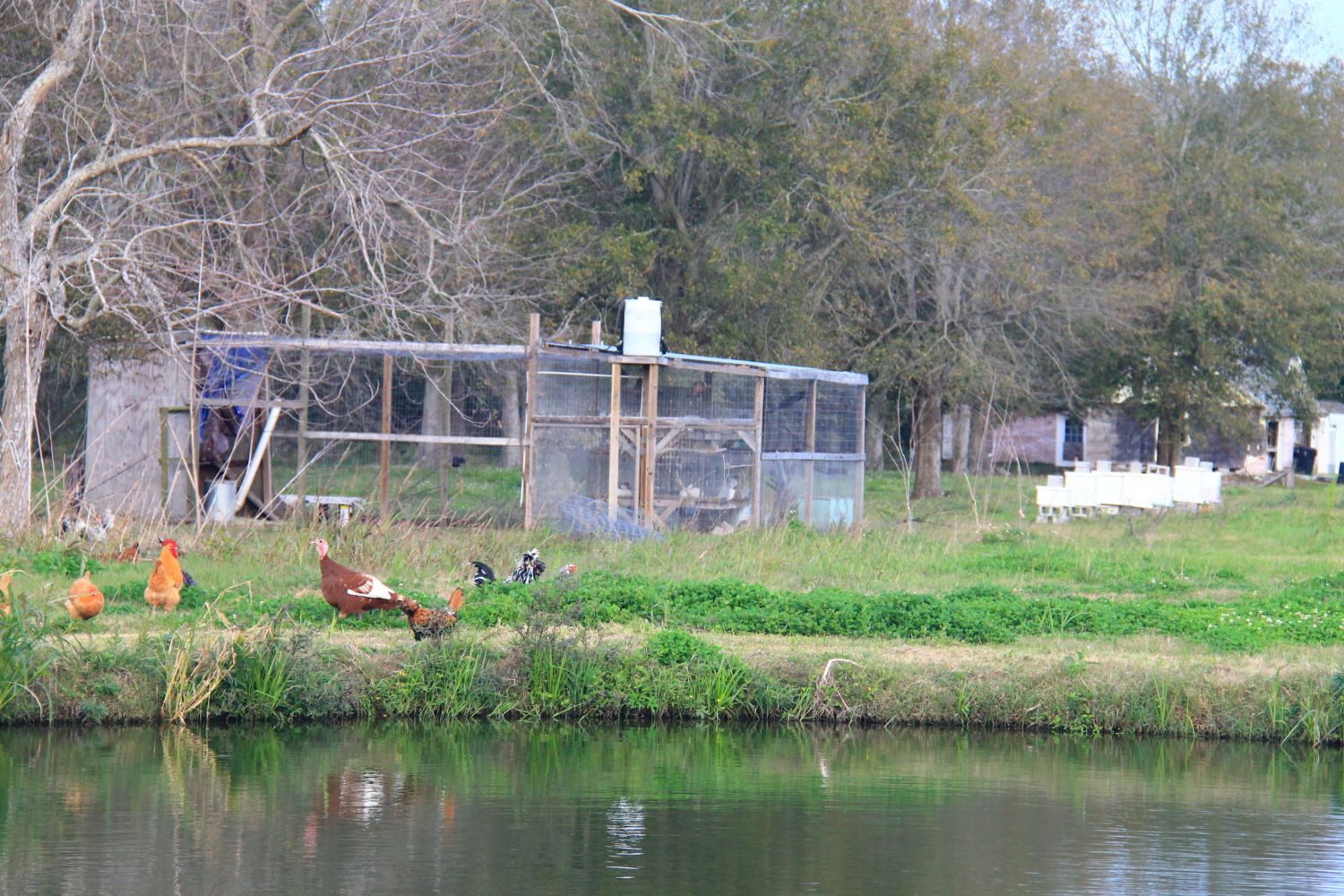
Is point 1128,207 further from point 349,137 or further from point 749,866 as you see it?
point 749,866

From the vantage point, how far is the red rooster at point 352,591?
12.8 m

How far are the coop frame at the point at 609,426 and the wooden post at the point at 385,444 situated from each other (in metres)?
0.02

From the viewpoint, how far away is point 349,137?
824 inches

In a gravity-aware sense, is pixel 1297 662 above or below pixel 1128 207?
below

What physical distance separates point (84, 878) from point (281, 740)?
131 inches

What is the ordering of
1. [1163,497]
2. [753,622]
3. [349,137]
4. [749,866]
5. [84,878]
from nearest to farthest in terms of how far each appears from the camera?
1. [84,878]
2. [749,866]
3. [753,622]
4. [349,137]
5. [1163,497]

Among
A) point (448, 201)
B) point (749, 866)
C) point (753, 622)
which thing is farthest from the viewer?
point (448, 201)

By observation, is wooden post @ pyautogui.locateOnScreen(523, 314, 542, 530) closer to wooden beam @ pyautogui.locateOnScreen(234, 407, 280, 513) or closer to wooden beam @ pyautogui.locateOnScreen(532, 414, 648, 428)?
wooden beam @ pyautogui.locateOnScreen(532, 414, 648, 428)

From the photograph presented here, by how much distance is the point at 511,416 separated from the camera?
23.7 meters

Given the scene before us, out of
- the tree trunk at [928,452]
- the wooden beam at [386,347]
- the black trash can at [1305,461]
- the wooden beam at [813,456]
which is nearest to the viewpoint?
the wooden beam at [386,347]

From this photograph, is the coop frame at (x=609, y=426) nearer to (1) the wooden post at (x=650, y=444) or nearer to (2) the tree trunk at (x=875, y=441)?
(1) the wooden post at (x=650, y=444)

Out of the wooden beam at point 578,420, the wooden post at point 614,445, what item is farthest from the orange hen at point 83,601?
the wooden post at point 614,445

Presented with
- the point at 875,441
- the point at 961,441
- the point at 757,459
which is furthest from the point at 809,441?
the point at 875,441

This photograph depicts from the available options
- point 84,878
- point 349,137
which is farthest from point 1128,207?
point 84,878
